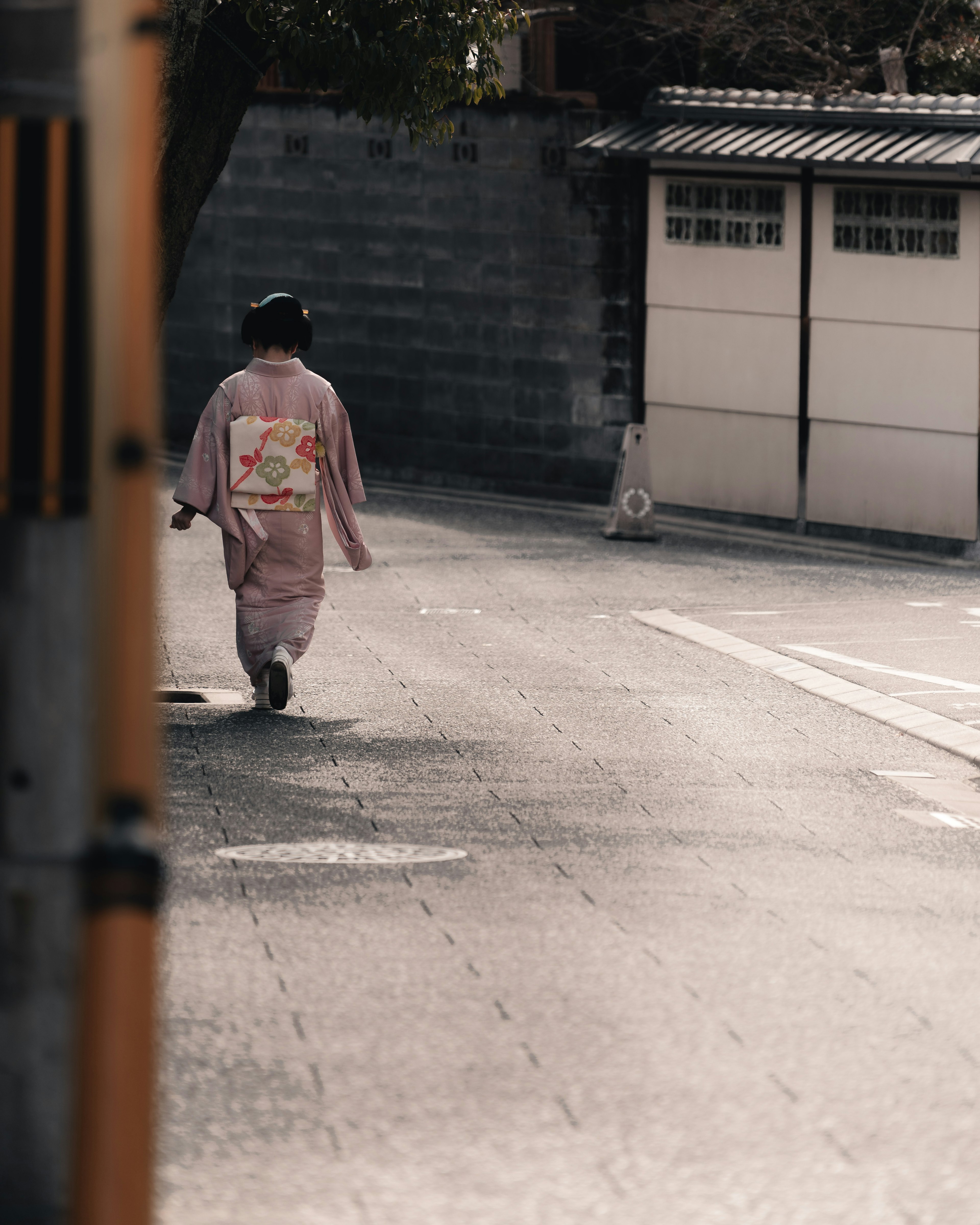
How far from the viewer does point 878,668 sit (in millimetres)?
11430

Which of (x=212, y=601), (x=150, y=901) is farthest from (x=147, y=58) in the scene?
(x=212, y=601)

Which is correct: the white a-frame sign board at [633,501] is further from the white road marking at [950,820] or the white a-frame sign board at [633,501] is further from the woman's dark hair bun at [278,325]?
the white road marking at [950,820]

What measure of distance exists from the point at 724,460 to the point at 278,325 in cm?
858

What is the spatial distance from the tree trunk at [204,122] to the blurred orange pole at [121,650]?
6.79 m

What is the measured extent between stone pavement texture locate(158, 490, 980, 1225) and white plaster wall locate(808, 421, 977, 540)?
552cm

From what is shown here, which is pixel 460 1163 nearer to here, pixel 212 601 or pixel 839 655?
pixel 839 655

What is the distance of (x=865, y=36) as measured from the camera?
63.7 feet

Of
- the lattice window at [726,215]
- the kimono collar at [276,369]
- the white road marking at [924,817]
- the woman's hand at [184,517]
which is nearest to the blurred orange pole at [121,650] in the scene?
the white road marking at [924,817]

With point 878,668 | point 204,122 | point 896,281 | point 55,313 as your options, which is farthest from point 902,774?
point 896,281

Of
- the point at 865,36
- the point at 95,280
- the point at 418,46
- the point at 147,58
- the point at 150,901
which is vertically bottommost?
the point at 150,901

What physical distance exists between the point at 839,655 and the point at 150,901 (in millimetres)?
9021

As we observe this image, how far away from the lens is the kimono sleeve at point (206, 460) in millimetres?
10172

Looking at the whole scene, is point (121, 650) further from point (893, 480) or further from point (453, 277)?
point (453, 277)

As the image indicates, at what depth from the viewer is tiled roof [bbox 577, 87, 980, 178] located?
16.1m
